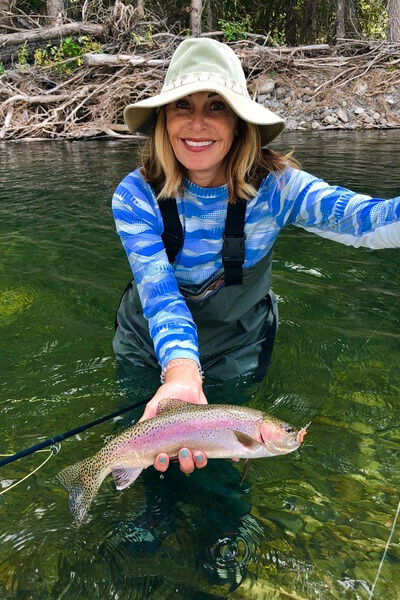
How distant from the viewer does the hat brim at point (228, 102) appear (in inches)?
102

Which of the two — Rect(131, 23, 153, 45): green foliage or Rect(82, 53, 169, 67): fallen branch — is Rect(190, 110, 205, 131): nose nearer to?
Answer: Rect(82, 53, 169, 67): fallen branch

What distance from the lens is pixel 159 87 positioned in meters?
17.4

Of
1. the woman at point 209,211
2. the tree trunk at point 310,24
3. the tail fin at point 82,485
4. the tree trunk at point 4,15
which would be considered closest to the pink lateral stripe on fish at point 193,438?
the tail fin at point 82,485

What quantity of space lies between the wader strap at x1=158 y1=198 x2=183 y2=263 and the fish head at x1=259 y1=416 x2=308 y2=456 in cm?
119

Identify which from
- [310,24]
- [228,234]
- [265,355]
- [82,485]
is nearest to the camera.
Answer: [82,485]

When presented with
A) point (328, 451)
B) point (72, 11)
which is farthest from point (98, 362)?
point (72, 11)

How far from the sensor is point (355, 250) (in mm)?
6484

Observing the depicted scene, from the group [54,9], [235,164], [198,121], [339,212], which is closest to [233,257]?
[235,164]

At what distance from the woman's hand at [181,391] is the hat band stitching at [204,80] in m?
1.33

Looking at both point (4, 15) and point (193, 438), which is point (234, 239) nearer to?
point (193, 438)

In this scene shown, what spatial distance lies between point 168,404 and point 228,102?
4.68ft

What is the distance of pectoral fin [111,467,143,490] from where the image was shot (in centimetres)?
239

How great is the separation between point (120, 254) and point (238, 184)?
376cm

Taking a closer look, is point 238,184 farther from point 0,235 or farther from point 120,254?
point 0,235
